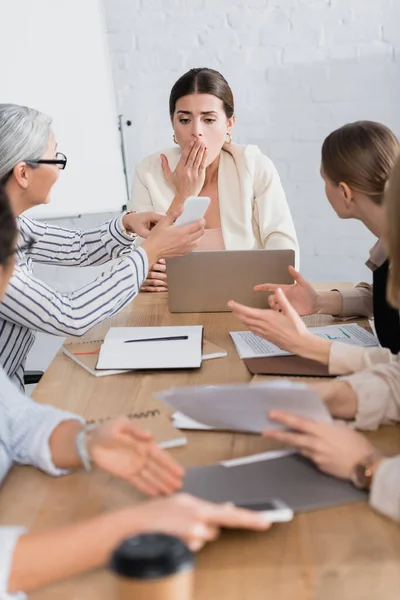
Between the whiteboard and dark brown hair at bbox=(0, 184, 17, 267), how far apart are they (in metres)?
1.98

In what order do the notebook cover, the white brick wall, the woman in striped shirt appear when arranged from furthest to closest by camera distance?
the white brick wall
the notebook cover
the woman in striped shirt

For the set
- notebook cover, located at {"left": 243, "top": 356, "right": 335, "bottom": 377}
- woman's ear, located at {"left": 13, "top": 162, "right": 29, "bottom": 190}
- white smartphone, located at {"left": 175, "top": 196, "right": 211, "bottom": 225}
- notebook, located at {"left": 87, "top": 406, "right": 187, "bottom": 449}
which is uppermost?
woman's ear, located at {"left": 13, "top": 162, "right": 29, "bottom": 190}

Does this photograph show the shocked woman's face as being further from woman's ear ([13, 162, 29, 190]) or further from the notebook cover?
the notebook cover

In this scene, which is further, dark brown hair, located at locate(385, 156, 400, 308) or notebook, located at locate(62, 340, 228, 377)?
notebook, located at locate(62, 340, 228, 377)

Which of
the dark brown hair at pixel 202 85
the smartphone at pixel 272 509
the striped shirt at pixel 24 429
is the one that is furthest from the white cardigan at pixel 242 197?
the smartphone at pixel 272 509

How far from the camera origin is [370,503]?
86 centimetres

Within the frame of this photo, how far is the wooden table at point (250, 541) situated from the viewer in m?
0.72

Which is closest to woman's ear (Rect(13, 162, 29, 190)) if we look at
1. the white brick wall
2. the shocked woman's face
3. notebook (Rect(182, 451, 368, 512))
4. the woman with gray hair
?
the woman with gray hair

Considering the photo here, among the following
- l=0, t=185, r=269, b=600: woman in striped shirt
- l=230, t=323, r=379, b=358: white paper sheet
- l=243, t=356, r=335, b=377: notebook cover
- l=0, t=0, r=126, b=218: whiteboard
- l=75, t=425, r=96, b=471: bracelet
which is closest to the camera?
l=0, t=185, r=269, b=600: woman in striped shirt

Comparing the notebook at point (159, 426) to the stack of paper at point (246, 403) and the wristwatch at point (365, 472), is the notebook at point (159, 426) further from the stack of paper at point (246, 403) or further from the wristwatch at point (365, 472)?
the wristwatch at point (365, 472)

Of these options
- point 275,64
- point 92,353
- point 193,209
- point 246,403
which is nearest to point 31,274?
point 92,353

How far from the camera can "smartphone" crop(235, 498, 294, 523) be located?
2.56ft

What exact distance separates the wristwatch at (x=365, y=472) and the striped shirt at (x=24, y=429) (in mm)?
388

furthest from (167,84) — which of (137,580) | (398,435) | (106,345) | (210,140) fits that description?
(137,580)
